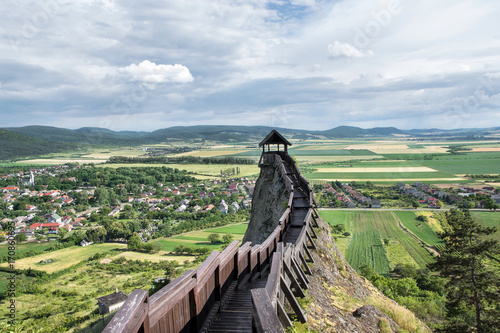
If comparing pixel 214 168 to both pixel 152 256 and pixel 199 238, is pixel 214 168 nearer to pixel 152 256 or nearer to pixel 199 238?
pixel 199 238

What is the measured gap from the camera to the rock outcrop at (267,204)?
17847 mm

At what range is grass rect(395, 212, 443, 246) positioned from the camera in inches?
2024

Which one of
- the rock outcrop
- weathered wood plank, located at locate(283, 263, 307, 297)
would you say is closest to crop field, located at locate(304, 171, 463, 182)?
the rock outcrop

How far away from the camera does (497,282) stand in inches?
605

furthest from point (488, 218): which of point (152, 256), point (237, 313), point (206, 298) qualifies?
point (206, 298)

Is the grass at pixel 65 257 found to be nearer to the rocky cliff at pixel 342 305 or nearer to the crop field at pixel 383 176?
the rocky cliff at pixel 342 305

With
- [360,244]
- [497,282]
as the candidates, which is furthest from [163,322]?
[360,244]

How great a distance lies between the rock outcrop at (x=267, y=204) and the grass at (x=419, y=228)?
41822 millimetres

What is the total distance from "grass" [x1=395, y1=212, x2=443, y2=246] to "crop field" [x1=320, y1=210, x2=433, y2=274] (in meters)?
1.81

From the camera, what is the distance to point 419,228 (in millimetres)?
56781

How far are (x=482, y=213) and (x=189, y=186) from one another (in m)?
117

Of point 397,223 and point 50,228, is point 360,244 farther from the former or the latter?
point 50,228

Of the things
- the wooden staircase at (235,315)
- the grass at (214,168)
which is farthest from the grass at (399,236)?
the grass at (214,168)

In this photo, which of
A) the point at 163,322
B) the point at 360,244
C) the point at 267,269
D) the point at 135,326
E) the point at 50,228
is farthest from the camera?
the point at 50,228
